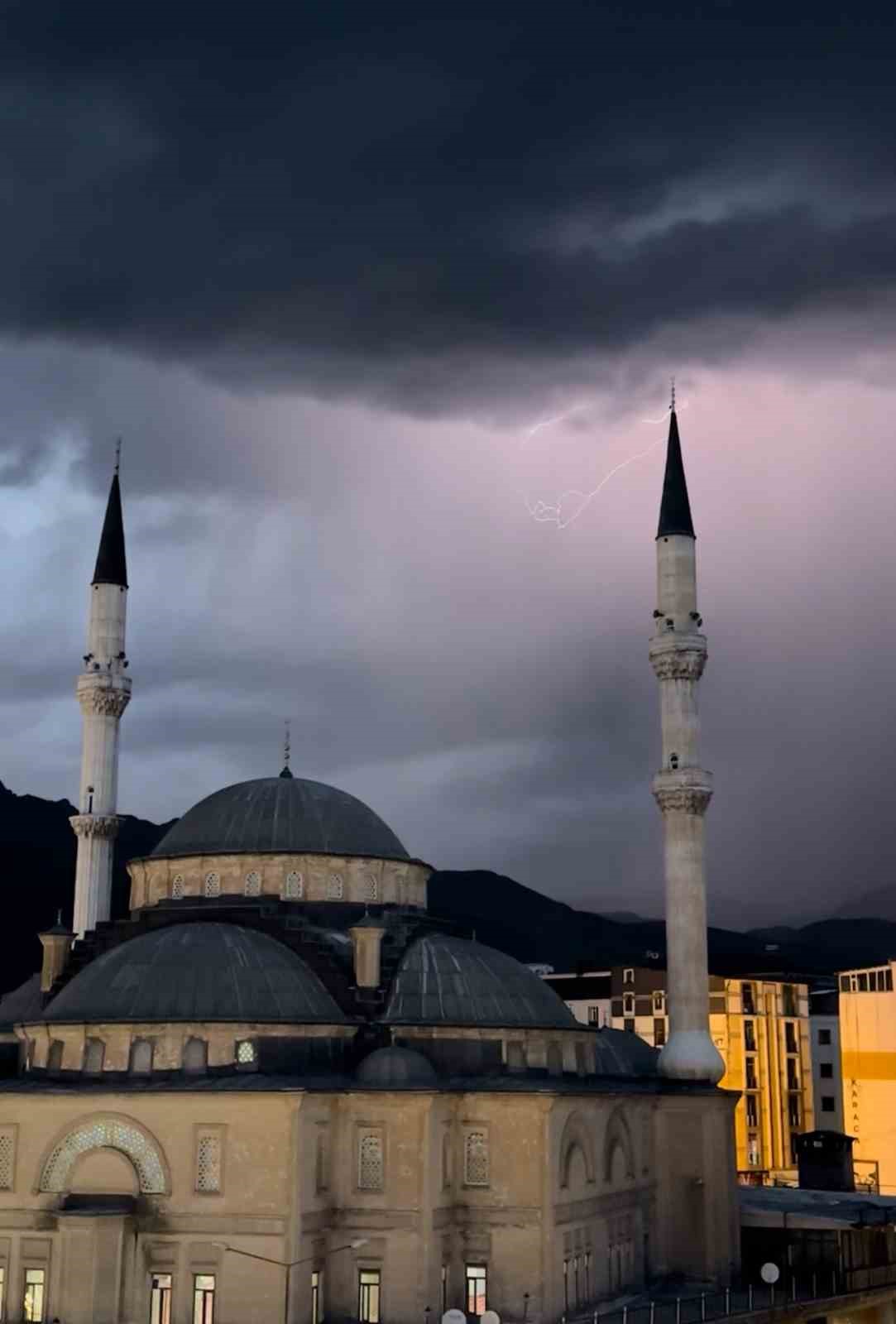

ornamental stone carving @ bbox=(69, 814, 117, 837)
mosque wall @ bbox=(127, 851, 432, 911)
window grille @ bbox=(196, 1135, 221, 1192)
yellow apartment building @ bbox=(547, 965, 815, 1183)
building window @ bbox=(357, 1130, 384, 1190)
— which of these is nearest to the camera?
window grille @ bbox=(196, 1135, 221, 1192)

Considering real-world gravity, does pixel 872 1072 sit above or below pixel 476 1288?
above

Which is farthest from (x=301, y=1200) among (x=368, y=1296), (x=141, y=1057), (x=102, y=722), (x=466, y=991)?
(x=102, y=722)

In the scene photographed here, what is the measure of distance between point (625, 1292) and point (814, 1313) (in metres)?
5.33

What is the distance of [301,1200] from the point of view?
42.6 meters

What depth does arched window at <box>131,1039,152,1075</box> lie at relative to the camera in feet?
146

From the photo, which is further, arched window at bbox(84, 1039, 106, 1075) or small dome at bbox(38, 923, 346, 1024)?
small dome at bbox(38, 923, 346, 1024)

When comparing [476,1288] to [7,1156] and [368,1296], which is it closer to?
[368,1296]

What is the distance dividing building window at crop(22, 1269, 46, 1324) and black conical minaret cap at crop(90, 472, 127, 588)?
28.3m

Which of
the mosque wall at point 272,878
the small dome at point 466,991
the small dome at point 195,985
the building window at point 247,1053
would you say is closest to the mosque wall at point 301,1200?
the building window at point 247,1053

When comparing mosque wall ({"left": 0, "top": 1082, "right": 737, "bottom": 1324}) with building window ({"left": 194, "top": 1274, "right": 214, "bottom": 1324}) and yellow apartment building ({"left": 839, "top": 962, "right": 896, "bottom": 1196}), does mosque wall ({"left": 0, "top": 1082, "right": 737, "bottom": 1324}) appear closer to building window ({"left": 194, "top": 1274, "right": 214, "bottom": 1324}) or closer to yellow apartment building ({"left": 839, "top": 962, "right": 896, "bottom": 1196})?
building window ({"left": 194, "top": 1274, "right": 214, "bottom": 1324})

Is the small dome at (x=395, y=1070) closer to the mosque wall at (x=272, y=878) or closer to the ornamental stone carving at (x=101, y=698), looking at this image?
the mosque wall at (x=272, y=878)

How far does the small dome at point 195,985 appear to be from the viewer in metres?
45.6

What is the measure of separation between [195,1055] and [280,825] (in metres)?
11.2

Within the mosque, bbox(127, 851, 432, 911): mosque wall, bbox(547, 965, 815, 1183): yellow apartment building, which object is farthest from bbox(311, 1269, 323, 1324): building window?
bbox(547, 965, 815, 1183): yellow apartment building
